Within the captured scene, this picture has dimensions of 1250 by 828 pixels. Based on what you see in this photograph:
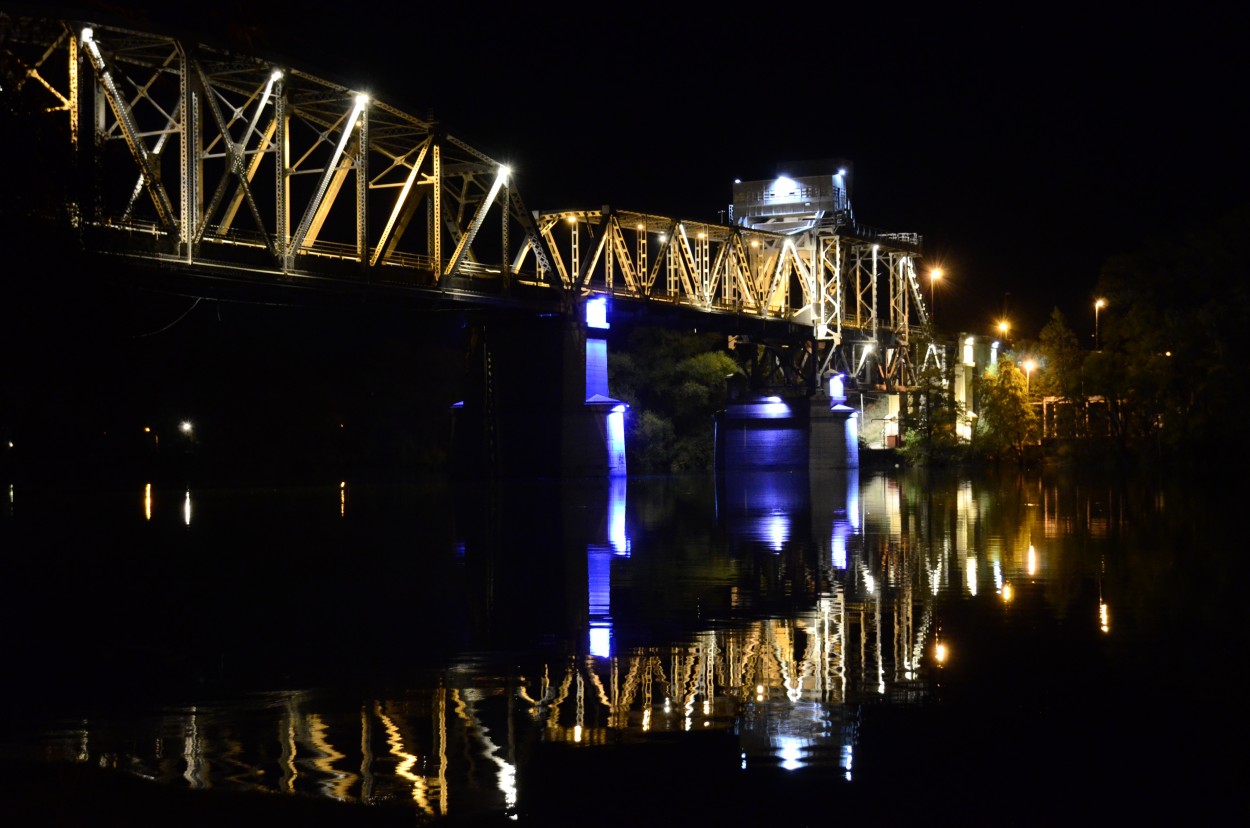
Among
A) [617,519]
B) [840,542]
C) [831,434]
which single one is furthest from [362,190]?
[831,434]

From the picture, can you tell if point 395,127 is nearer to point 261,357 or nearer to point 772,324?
point 261,357

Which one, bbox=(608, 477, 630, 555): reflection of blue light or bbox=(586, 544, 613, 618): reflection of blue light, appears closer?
bbox=(586, 544, 613, 618): reflection of blue light

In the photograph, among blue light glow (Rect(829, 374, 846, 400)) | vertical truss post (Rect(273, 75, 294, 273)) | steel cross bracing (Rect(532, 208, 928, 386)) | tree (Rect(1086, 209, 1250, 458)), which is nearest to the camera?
vertical truss post (Rect(273, 75, 294, 273))

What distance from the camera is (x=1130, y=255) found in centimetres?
10781

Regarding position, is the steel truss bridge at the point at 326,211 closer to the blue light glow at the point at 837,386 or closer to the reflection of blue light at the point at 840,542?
the blue light glow at the point at 837,386

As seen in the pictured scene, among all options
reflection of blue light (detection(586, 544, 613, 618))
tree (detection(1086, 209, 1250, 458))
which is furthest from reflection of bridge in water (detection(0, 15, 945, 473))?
tree (detection(1086, 209, 1250, 458))

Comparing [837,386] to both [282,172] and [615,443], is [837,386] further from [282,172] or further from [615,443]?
[282,172]

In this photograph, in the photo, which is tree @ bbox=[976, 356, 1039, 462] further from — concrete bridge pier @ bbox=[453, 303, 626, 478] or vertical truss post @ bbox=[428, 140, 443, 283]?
vertical truss post @ bbox=[428, 140, 443, 283]

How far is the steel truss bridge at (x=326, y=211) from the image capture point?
35.0 m

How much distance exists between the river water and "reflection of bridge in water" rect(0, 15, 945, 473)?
6358mm

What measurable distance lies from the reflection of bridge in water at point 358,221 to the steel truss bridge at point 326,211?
0.13 meters

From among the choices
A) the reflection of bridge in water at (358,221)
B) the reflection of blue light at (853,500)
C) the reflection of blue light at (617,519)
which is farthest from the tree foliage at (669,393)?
the reflection of blue light at (617,519)

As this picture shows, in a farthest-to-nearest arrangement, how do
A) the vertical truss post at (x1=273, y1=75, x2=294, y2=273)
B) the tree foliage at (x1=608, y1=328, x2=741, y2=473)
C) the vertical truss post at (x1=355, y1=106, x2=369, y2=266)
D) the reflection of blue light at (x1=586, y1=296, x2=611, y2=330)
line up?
1. the tree foliage at (x1=608, y1=328, x2=741, y2=473)
2. the reflection of blue light at (x1=586, y1=296, x2=611, y2=330)
3. the vertical truss post at (x1=355, y1=106, x2=369, y2=266)
4. the vertical truss post at (x1=273, y1=75, x2=294, y2=273)

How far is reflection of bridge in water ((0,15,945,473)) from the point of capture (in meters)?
28.8
